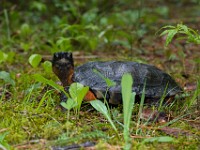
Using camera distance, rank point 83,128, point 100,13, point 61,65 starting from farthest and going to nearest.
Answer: point 100,13 < point 61,65 < point 83,128

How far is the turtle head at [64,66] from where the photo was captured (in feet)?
9.79

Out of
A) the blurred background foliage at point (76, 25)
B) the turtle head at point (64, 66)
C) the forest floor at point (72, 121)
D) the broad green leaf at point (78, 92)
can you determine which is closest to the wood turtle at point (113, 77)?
the turtle head at point (64, 66)

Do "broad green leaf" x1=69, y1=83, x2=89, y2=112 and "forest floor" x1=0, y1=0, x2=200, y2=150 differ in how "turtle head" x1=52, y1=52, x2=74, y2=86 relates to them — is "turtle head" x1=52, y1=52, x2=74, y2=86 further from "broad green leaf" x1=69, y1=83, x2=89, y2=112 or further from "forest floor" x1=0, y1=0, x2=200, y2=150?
"broad green leaf" x1=69, y1=83, x2=89, y2=112

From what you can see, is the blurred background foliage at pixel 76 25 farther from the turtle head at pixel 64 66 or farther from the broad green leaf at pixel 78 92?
the broad green leaf at pixel 78 92

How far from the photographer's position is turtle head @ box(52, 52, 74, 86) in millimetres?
2984

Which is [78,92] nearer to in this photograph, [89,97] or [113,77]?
[89,97]

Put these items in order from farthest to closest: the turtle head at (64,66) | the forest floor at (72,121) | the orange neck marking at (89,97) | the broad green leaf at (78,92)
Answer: the turtle head at (64,66)
the orange neck marking at (89,97)
the broad green leaf at (78,92)
the forest floor at (72,121)

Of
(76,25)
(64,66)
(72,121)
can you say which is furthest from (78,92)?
(76,25)

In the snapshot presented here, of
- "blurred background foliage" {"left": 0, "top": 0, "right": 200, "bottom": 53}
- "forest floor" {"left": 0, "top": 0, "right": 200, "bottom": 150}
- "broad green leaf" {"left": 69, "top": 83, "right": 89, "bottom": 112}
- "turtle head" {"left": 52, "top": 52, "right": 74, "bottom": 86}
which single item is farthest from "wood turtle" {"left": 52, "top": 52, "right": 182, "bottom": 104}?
"blurred background foliage" {"left": 0, "top": 0, "right": 200, "bottom": 53}

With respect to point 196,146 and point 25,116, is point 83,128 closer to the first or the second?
point 25,116

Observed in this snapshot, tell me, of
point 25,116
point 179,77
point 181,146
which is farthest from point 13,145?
point 179,77

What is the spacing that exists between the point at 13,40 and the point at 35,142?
10.4 ft

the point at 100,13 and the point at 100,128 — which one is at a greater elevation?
the point at 100,13

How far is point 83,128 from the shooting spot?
2.26 meters
